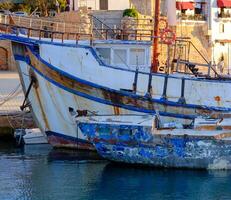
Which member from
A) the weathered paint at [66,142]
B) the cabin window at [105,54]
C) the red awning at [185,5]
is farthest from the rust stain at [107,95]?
the red awning at [185,5]

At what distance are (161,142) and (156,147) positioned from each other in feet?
0.82

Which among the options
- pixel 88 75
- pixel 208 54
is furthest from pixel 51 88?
pixel 208 54

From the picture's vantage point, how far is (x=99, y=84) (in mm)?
27609

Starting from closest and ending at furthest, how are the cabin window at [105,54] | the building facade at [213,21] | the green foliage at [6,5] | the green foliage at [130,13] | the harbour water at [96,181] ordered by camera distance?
the harbour water at [96,181], the cabin window at [105,54], the green foliage at [130,13], the green foliage at [6,5], the building facade at [213,21]

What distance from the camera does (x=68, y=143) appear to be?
28734 millimetres

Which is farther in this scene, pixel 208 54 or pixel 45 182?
pixel 208 54

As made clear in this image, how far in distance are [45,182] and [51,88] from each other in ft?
15.8

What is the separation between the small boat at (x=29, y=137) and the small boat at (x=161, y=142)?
4692 mm

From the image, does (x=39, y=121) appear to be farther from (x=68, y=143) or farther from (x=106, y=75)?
(x=106, y=75)

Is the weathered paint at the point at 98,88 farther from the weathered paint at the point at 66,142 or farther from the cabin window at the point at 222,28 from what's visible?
the cabin window at the point at 222,28

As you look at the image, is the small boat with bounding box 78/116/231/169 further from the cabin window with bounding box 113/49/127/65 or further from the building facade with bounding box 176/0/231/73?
the building facade with bounding box 176/0/231/73

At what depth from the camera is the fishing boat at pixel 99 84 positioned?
89.5 feet

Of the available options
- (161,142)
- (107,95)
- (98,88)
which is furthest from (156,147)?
(98,88)

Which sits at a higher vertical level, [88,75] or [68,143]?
[88,75]
